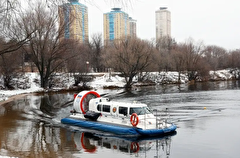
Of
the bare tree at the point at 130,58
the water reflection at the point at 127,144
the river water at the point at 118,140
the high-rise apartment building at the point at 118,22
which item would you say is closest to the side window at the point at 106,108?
the river water at the point at 118,140

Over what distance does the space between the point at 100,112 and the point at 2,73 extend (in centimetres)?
3065

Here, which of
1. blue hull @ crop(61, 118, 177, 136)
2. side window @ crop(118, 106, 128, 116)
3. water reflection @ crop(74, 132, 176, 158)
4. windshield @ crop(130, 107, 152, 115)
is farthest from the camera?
side window @ crop(118, 106, 128, 116)

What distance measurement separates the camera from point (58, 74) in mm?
54406

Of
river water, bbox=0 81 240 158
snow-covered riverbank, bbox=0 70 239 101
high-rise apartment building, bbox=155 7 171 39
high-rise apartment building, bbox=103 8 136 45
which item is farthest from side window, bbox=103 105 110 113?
high-rise apartment building, bbox=155 7 171 39

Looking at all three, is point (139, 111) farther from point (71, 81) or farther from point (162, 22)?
point (162, 22)

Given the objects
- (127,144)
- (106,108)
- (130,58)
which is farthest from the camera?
(130,58)

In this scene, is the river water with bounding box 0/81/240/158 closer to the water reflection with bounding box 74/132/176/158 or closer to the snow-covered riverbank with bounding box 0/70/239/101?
the water reflection with bounding box 74/132/176/158

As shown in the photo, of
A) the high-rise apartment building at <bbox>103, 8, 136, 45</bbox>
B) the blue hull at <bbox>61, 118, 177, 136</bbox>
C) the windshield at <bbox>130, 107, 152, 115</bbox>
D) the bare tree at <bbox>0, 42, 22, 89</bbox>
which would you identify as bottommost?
the blue hull at <bbox>61, 118, 177, 136</bbox>

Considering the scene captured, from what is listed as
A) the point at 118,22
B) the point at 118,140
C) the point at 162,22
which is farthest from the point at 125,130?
the point at 162,22

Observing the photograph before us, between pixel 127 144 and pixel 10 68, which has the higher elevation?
pixel 10 68

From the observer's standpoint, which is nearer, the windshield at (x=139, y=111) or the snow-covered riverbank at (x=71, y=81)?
the windshield at (x=139, y=111)

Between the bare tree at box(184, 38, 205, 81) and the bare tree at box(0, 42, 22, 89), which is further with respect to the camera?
the bare tree at box(184, 38, 205, 81)

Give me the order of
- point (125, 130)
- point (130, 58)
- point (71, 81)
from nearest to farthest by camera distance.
A: point (125, 130) → point (71, 81) → point (130, 58)

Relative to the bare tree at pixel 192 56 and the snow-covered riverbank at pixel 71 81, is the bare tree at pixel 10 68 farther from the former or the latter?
→ the bare tree at pixel 192 56
